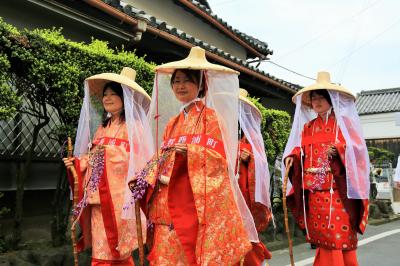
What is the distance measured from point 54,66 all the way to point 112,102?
0.88 meters

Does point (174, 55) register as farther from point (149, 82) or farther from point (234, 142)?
point (234, 142)

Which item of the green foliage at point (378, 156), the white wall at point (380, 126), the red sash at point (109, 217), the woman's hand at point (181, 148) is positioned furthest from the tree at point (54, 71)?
the white wall at point (380, 126)

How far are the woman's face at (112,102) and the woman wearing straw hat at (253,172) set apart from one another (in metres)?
1.41

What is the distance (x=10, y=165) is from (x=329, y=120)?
4.06 metres

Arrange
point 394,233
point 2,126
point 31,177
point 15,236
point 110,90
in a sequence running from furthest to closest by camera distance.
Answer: point 394,233, point 31,177, point 2,126, point 15,236, point 110,90

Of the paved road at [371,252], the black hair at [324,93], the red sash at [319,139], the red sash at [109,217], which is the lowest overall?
the paved road at [371,252]

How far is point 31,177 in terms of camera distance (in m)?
6.00

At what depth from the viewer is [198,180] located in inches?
123

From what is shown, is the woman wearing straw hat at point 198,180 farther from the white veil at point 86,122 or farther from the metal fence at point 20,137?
the metal fence at point 20,137

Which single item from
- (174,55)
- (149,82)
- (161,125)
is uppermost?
(174,55)

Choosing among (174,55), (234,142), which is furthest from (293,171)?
(174,55)

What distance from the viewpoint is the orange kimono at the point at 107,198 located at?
150 inches

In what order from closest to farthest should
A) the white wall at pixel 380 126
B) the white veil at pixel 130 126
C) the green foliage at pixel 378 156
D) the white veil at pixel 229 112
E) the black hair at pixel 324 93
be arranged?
the white veil at pixel 229 112 → the white veil at pixel 130 126 → the black hair at pixel 324 93 → the green foliage at pixel 378 156 → the white wall at pixel 380 126

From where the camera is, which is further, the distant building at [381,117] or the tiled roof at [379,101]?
the tiled roof at [379,101]
